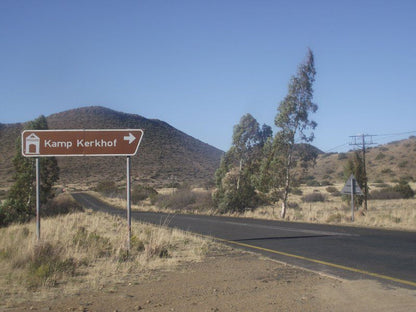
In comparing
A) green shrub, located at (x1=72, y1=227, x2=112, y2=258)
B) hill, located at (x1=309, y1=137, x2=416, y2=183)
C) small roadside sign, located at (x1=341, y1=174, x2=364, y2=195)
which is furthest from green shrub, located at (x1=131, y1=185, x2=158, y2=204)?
green shrub, located at (x1=72, y1=227, x2=112, y2=258)

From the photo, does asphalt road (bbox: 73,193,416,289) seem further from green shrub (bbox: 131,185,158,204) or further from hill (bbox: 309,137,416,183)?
hill (bbox: 309,137,416,183)

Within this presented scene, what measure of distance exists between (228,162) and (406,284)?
2851cm

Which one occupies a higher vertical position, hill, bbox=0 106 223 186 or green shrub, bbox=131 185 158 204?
hill, bbox=0 106 223 186

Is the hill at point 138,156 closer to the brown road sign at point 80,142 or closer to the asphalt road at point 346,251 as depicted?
the asphalt road at point 346,251

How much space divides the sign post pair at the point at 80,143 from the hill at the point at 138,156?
201 ft

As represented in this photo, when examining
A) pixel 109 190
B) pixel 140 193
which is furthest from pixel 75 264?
pixel 109 190

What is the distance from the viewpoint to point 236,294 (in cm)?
656

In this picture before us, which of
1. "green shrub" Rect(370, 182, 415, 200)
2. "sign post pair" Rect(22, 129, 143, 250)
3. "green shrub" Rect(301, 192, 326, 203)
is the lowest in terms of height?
"green shrub" Rect(301, 192, 326, 203)

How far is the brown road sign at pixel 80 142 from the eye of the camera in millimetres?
10578

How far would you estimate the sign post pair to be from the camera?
34.7 feet

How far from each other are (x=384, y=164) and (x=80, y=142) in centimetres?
7970

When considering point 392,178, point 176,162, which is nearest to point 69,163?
point 176,162

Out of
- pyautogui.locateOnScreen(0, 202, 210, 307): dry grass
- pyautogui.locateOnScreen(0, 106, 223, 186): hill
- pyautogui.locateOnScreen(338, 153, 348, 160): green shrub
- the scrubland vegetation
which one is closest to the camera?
pyautogui.locateOnScreen(0, 202, 210, 307): dry grass

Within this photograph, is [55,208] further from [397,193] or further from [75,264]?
[397,193]
